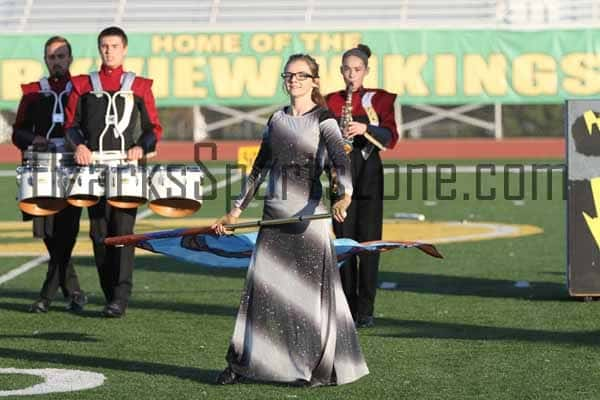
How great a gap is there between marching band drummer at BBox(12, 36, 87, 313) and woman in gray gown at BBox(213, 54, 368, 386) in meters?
3.51

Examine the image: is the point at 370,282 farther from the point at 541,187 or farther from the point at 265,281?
the point at 541,187

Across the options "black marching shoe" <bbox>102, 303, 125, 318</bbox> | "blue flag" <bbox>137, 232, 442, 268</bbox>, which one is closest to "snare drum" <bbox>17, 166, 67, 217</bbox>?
"black marching shoe" <bbox>102, 303, 125, 318</bbox>

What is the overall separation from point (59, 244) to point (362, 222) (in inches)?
90.5

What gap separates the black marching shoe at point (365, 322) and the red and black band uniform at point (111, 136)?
1634 millimetres

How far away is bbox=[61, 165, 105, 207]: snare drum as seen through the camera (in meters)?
9.99

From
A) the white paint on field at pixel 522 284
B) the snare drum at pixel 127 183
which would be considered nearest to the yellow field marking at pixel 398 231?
the white paint on field at pixel 522 284

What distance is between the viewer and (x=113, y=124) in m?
10.8

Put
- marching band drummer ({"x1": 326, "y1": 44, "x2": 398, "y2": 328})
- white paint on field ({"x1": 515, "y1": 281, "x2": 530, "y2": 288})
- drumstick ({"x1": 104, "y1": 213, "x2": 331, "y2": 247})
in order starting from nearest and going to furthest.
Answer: drumstick ({"x1": 104, "y1": 213, "x2": 331, "y2": 247}), marching band drummer ({"x1": 326, "y1": 44, "x2": 398, "y2": 328}), white paint on field ({"x1": 515, "y1": 281, "x2": 530, "y2": 288})

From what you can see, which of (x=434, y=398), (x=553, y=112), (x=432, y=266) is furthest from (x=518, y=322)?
(x=553, y=112)

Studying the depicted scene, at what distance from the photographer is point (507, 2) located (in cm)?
4153

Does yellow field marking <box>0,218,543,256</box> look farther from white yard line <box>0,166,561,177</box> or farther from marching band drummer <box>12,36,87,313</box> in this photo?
white yard line <box>0,166,561,177</box>

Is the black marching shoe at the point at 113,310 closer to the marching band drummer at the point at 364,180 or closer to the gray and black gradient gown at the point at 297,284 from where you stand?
the marching band drummer at the point at 364,180

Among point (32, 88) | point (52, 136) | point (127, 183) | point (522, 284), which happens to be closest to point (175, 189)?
point (127, 183)

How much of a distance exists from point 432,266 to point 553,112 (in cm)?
3139
